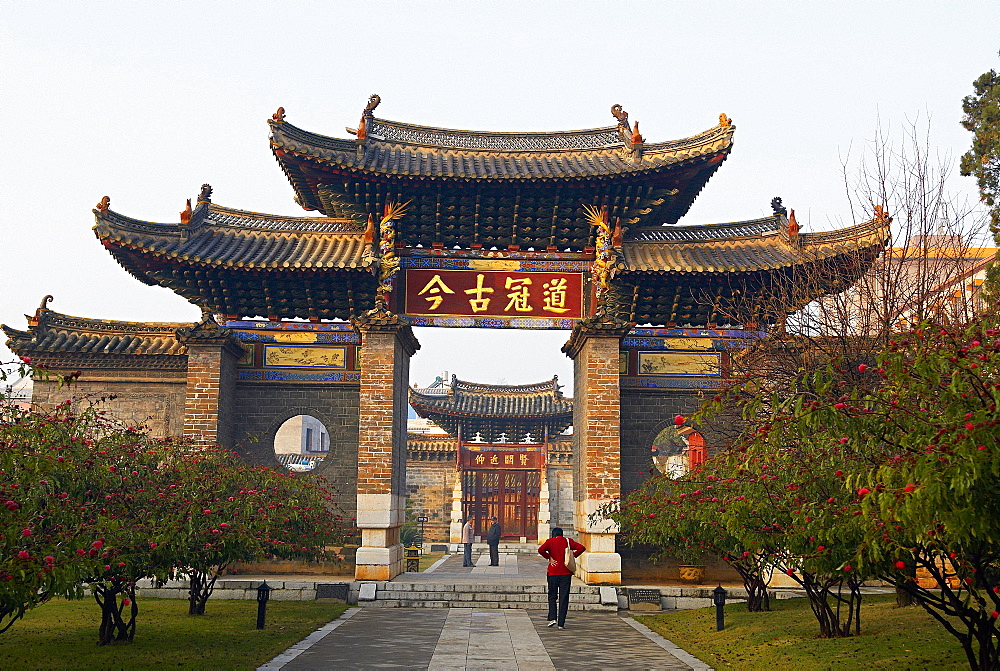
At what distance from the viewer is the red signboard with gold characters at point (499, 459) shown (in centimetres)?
3600

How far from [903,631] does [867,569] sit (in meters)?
3.27

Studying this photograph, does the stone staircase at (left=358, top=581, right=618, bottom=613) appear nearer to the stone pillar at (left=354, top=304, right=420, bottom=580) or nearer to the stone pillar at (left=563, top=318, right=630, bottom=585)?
the stone pillar at (left=354, top=304, right=420, bottom=580)

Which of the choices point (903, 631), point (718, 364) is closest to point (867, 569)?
point (903, 631)

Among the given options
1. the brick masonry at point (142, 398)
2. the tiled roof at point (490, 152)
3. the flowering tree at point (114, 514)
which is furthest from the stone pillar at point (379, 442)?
the brick masonry at point (142, 398)

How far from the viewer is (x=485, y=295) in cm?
1755

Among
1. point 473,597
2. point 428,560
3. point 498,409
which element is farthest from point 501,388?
point 473,597

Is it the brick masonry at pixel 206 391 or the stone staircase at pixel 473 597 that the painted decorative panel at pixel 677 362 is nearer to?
the stone staircase at pixel 473 597

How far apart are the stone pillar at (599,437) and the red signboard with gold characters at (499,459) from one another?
19.2m

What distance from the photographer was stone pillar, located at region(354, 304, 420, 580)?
15.8 metres

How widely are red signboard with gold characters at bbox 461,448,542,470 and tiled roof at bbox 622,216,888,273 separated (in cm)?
1885

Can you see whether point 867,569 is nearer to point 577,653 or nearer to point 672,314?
point 577,653

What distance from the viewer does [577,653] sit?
10133 mm

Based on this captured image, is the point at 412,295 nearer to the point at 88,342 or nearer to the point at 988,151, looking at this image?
the point at 88,342

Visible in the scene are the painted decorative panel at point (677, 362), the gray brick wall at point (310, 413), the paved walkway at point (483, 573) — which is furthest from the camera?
the painted decorative panel at point (677, 362)
